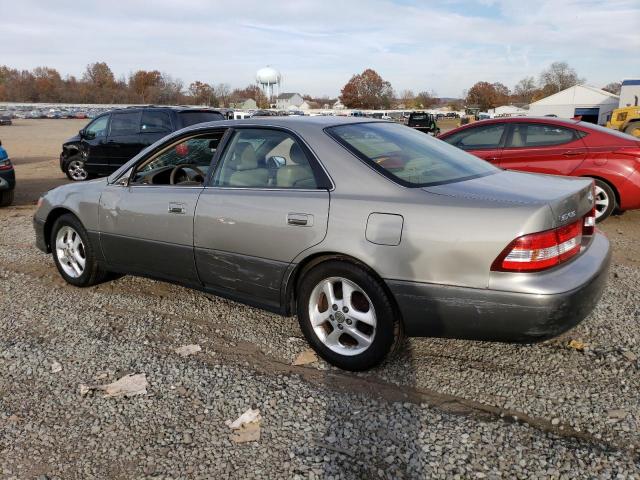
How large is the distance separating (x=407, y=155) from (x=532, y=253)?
3.89 feet

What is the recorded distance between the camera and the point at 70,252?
512 cm

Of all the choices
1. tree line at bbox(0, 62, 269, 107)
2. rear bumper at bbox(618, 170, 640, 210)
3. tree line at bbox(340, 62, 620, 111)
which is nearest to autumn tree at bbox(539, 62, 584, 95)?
Answer: tree line at bbox(340, 62, 620, 111)

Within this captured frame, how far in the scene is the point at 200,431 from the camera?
2848 millimetres

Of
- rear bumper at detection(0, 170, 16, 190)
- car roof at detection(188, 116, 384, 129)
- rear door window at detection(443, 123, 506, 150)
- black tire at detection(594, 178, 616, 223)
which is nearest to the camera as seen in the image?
car roof at detection(188, 116, 384, 129)

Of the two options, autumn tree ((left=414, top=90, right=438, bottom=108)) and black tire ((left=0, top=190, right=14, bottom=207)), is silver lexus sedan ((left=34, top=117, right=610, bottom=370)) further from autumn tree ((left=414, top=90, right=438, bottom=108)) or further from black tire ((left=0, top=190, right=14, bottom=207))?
autumn tree ((left=414, top=90, right=438, bottom=108))

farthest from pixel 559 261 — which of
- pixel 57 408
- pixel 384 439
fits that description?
pixel 57 408

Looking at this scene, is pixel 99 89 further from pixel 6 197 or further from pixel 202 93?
pixel 6 197

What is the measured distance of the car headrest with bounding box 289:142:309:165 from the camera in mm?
3607

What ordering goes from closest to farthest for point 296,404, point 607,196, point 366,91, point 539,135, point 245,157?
point 296,404 < point 245,157 < point 607,196 < point 539,135 < point 366,91

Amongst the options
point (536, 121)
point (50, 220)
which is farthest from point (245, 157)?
point (536, 121)

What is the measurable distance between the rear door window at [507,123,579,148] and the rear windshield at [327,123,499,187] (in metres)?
4.06

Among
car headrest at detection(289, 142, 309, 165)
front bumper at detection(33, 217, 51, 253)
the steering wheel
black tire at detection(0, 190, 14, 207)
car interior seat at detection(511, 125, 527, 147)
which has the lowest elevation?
black tire at detection(0, 190, 14, 207)

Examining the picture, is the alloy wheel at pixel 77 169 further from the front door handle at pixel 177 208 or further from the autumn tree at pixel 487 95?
the autumn tree at pixel 487 95

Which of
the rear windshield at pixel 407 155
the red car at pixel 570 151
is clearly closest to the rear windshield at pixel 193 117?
the red car at pixel 570 151
